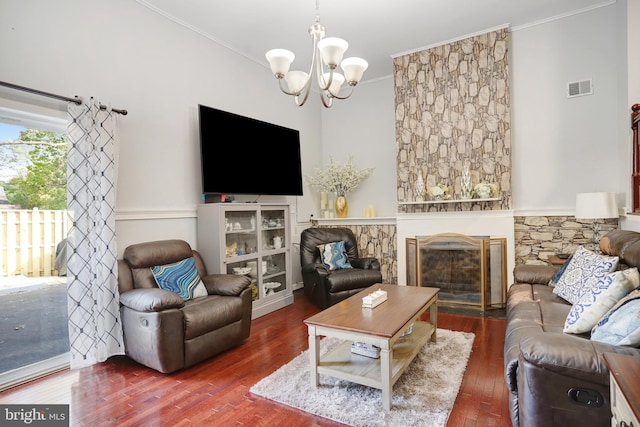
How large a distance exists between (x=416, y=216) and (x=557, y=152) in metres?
1.71

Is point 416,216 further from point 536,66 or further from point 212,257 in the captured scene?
point 212,257

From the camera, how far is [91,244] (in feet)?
8.74

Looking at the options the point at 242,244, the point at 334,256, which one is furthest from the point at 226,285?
the point at 334,256

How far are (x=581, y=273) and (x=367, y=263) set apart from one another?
2.27 m

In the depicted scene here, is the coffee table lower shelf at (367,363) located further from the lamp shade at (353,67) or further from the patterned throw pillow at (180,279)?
the lamp shade at (353,67)

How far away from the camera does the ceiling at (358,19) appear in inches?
133

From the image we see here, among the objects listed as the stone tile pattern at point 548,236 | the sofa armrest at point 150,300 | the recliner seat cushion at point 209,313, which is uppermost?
the stone tile pattern at point 548,236

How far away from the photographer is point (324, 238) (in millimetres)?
4625

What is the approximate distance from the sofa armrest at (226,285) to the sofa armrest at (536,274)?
8.16ft

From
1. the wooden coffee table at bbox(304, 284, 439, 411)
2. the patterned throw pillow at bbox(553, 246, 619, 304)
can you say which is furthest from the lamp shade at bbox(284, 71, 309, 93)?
the patterned throw pillow at bbox(553, 246, 619, 304)

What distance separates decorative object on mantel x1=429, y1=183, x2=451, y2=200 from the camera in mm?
4320

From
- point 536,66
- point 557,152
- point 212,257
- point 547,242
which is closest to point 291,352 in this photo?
point 212,257

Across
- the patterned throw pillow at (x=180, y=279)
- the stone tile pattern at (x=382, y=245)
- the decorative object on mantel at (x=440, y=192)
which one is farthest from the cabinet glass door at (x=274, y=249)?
the decorative object on mantel at (x=440, y=192)

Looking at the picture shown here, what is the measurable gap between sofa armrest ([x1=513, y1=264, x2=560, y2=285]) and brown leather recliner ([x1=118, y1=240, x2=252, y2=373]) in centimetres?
248
